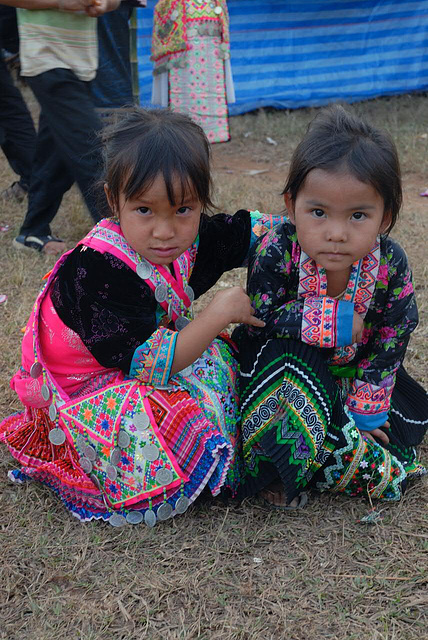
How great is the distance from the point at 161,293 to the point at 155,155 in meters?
0.39

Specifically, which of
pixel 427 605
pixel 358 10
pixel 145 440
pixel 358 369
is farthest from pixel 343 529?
pixel 358 10

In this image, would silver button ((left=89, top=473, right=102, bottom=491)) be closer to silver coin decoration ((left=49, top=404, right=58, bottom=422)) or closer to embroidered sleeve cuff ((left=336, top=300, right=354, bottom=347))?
silver coin decoration ((left=49, top=404, right=58, bottom=422))

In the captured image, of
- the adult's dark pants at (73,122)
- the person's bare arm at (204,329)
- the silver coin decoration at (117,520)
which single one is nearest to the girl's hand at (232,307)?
the person's bare arm at (204,329)

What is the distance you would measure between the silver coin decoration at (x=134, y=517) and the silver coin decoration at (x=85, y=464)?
17cm

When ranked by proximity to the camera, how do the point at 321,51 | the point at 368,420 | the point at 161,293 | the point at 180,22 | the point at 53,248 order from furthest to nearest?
the point at 321,51
the point at 180,22
the point at 53,248
the point at 368,420
the point at 161,293

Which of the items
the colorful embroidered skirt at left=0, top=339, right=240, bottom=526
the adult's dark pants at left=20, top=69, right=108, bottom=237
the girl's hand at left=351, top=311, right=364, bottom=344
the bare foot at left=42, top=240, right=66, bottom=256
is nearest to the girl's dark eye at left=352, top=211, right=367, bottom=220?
the girl's hand at left=351, top=311, right=364, bottom=344

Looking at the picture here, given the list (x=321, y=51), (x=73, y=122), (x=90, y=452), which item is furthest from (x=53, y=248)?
(x=321, y=51)

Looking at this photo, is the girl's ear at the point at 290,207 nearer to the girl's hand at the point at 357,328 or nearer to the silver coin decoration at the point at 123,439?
the girl's hand at the point at 357,328

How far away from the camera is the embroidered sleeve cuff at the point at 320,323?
1951 mm

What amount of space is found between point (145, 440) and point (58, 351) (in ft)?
1.23

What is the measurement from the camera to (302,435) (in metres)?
1.93

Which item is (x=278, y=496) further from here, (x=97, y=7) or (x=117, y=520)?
(x=97, y=7)

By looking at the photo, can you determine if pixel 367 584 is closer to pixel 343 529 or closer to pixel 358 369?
pixel 343 529

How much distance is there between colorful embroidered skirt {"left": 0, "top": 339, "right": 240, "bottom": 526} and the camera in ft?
6.41
